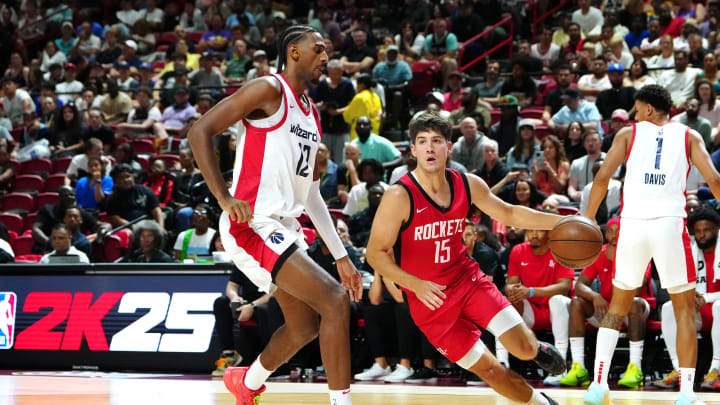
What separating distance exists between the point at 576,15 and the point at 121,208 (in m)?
7.92

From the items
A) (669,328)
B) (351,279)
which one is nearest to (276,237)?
(351,279)

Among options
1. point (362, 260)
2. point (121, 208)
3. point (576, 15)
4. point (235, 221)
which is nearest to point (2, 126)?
point (121, 208)

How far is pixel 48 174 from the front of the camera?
13727 mm

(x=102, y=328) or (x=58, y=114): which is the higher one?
(x=58, y=114)

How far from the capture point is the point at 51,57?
18250 millimetres

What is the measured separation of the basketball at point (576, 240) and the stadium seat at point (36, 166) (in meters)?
10.8

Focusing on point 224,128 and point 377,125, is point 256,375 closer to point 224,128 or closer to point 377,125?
point 224,128

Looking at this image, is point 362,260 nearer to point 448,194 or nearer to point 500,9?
point 448,194

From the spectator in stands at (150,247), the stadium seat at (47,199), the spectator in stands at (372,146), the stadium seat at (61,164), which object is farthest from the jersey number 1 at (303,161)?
the stadium seat at (61,164)

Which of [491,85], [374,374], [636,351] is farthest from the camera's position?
[491,85]

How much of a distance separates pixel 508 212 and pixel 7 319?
6.28 metres

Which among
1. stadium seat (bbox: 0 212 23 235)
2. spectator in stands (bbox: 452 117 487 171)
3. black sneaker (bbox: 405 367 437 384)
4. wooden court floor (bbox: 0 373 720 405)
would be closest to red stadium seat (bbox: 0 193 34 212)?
stadium seat (bbox: 0 212 23 235)

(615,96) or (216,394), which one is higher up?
(615,96)

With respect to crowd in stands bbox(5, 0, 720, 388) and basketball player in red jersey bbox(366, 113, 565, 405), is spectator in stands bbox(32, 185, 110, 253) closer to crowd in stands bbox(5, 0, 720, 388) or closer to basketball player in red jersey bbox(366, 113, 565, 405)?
crowd in stands bbox(5, 0, 720, 388)
